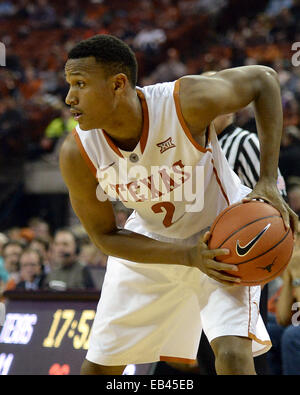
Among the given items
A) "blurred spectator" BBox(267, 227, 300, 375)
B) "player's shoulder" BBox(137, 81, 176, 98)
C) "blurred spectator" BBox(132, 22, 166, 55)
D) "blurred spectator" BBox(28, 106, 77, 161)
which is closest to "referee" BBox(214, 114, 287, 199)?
"blurred spectator" BBox(267, 227, 300, 375)

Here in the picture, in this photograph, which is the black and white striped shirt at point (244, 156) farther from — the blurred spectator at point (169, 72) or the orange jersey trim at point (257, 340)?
the blurred spectator at point (169, 72)

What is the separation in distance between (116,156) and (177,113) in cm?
36

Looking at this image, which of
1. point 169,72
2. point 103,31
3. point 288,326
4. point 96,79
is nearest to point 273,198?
point 96,79

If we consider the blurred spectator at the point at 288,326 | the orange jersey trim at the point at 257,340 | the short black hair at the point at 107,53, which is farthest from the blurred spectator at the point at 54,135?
the orange jersey trim at the point at 257,340

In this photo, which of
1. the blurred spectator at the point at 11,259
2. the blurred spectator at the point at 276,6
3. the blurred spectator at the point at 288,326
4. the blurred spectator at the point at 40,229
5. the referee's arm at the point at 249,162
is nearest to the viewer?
the referee's arm at the point at 249,162

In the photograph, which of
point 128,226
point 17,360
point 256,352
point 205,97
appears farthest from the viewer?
point 17,360

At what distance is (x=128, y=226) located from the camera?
131 inches

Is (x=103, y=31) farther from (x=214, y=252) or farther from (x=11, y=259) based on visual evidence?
(x=214, y=252)

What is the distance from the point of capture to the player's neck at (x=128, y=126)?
2920 mm

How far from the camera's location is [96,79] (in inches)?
111

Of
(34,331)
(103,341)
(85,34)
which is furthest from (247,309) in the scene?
(85,34)

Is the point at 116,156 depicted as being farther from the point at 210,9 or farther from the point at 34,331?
the point at 210,9

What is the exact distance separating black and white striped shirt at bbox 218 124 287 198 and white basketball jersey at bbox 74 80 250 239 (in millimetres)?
743

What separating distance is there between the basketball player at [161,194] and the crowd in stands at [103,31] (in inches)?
125
